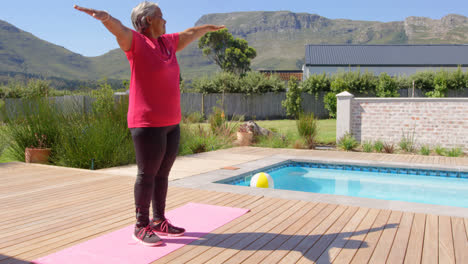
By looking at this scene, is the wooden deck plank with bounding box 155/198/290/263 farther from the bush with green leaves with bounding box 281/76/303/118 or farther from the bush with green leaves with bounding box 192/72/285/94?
the bush with green leaves with bounding box 192/72/285/94

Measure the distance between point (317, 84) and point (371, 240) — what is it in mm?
15953

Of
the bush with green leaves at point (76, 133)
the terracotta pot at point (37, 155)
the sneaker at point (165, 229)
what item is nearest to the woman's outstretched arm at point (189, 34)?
the sneaker at point (165, 229)

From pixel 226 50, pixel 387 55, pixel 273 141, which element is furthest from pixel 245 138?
pixel 226 50

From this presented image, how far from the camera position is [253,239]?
8.32 feet

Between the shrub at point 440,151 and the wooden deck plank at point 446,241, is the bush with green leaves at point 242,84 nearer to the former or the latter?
the shrub at point 440,151

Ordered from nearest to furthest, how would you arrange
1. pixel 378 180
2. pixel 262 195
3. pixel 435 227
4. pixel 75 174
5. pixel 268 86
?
pixel 435 227 → pixel 262 195 → pixel 75 174 → pixel 378 180 → pixel 268 86

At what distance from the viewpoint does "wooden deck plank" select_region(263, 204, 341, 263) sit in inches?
87.7

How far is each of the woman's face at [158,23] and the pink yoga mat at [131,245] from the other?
136cm

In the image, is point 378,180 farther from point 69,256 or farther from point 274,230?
point 69,256

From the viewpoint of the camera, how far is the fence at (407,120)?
770 cm

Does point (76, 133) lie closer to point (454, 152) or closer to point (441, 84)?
point (454, 152)

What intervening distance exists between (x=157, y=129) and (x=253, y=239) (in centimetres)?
99

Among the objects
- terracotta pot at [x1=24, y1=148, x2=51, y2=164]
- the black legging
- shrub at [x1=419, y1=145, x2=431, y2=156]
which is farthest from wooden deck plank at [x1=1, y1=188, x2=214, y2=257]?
shrub at [x1=419, y1=145, x2=431, y2=156]

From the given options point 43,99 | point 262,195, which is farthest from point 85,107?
point 262,195
